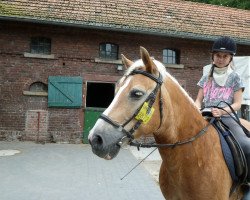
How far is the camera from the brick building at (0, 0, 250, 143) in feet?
46.9

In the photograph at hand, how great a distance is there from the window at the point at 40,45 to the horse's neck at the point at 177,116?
12.7 metres

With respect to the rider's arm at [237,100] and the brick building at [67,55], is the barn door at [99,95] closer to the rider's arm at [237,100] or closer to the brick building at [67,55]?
the brick building at [67,55]

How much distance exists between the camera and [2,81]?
1420 cm

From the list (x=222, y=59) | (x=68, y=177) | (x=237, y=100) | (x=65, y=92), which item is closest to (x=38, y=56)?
(x=65, y=92)

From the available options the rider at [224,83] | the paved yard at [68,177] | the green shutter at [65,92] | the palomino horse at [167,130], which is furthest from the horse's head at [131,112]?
the green shutter at [65,92]

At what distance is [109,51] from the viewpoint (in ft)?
51.2

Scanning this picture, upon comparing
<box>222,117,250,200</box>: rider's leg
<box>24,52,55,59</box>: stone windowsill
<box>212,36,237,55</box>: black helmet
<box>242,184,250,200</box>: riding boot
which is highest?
<box>24,52,55,59</box>: stone windowsill

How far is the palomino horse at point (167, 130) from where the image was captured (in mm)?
2641

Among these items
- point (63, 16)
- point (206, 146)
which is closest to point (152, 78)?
point (206, 146)

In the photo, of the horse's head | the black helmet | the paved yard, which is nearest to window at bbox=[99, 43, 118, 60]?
the paved yard

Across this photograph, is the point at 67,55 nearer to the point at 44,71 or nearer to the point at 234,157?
the point at 44,71

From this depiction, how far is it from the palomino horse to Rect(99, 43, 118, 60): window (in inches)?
490

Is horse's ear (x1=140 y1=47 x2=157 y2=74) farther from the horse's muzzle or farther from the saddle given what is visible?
the saddle

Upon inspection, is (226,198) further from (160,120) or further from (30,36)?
(30,36)
